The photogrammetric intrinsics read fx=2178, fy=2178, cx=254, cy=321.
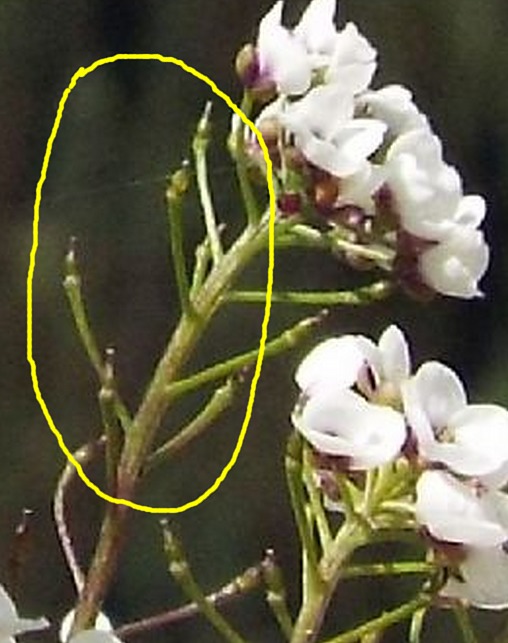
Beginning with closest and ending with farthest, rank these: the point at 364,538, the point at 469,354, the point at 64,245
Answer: the point at 364,538 < the point at 64,245 < the point at 469,354

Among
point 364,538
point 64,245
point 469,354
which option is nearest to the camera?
point 364,538

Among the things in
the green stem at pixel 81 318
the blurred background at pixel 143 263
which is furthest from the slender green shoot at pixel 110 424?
the blurred background at pixel 143 263

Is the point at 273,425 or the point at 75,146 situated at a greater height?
the point at 75,146

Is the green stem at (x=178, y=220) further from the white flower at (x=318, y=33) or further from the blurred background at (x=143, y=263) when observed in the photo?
the blurred background at (x=143, y=263)

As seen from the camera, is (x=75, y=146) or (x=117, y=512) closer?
(x=117, y=512)

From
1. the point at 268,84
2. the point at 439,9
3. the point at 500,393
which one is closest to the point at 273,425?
the point at 500,393

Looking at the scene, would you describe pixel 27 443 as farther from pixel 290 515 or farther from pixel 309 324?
pixel 309 324

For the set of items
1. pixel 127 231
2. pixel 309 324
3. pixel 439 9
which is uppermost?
pixel 309 324
